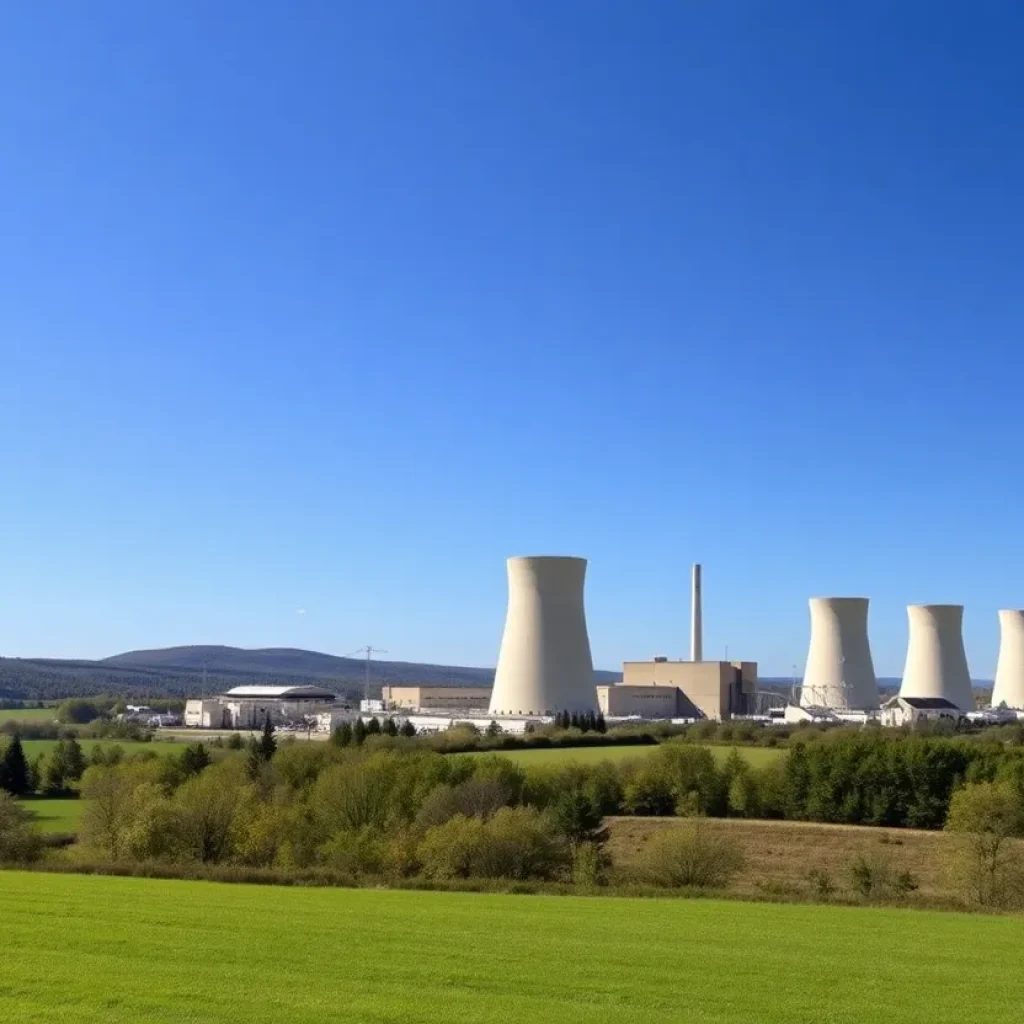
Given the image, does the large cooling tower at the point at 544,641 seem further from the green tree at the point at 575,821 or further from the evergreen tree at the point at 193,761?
the green tree at the point at 575,821

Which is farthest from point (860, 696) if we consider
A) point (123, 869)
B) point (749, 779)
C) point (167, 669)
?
point (167, 669)

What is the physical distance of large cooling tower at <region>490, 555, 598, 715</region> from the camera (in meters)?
35.3

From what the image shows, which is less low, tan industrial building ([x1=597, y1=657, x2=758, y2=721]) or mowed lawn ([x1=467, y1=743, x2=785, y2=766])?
tan industrial building ([x1=597, y1=657, x2=758, y2=721])

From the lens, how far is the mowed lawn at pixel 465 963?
561cm

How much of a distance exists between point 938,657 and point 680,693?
12.5m

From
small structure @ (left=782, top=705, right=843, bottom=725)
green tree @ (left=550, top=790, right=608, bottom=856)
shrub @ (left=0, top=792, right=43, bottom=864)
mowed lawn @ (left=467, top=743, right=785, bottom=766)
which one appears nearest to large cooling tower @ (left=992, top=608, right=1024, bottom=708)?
small structure @ (left=782, top=705, right=843, bottom=725)

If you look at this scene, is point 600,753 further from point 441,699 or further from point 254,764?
point 441,699

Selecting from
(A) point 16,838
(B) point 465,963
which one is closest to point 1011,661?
(A) point 16,838

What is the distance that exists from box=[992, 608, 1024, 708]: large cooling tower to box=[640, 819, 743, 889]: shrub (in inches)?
1503

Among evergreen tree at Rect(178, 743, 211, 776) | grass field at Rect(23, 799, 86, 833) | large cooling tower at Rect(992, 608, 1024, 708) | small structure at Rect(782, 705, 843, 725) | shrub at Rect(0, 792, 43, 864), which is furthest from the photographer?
large cooling tower at Rect(992, 608, 1024, 708)

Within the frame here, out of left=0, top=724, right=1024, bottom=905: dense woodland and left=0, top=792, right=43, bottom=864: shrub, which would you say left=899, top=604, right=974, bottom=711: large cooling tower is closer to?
left=0, top=724, right=1024, bottom=905: dense woodland

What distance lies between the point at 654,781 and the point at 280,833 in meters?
10.8

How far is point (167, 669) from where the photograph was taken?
199750mm

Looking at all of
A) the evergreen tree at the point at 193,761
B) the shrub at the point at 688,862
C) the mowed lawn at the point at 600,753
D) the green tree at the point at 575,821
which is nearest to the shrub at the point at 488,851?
the shrub at the point at 688,862
